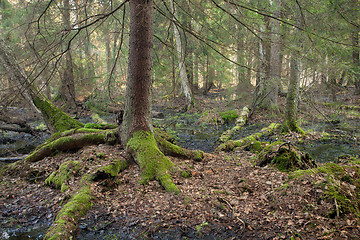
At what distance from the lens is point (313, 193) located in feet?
11.5

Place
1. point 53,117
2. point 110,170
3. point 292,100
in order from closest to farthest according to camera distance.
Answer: point 110,170, point 53,117, point 292,100

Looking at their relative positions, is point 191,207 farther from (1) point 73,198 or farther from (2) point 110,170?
(1) point 73,198

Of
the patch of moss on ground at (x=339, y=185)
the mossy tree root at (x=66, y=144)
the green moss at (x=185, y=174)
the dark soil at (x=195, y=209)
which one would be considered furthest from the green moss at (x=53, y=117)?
the patch of moss on ground at (x=339, y=185)

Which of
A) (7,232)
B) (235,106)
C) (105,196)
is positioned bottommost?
(7,232)

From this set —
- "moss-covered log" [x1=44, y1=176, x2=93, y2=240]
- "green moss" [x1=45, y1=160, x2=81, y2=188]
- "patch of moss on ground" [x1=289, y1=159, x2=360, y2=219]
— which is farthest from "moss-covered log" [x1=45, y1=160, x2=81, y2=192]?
"patch of moss on ground" [x1=289, y1=159, x2=360, y2=219]

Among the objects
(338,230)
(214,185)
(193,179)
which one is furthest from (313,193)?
(193,179)

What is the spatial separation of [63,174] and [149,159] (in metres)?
1.94

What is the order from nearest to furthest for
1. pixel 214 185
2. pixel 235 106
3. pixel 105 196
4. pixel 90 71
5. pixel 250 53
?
pixel 105 196 → pixel 214 185 → pixel 250 53 → pixel 90 71 → pixel 235 106

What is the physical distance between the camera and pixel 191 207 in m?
3.83

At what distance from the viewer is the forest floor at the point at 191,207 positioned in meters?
3.14

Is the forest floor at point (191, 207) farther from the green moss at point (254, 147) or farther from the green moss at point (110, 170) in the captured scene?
the green moss at point (254, 147)

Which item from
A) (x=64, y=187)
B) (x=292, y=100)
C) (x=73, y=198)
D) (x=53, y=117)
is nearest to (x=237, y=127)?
(x=292, y=100)

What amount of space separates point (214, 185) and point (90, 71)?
1331cm

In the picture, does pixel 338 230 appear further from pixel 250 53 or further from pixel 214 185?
pixel 250 53
